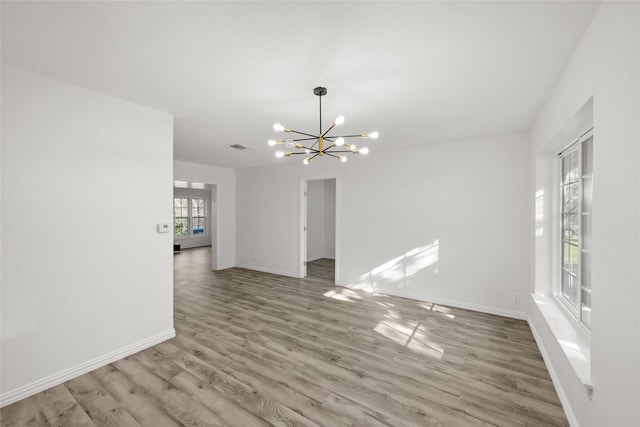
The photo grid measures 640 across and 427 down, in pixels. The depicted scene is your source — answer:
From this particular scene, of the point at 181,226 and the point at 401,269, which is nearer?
the point at 401,269

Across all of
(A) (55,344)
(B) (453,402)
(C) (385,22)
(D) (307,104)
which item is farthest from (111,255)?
(B) (453,402)

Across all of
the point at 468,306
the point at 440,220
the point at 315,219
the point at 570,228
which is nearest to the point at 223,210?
the point at 315,219

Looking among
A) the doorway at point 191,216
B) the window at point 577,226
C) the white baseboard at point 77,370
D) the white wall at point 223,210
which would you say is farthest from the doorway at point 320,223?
the window at point 577,226

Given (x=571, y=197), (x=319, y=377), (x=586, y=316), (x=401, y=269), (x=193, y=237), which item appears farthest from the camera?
(x=193, y=237)

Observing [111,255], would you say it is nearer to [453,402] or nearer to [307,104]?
[307,104]

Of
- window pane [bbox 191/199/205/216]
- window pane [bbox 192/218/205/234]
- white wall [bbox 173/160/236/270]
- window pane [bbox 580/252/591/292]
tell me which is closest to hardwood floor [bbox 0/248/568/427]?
window pane [bbox 580/252/591/292]

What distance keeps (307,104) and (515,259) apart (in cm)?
333

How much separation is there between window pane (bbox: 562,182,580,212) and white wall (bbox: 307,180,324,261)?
18.7ft

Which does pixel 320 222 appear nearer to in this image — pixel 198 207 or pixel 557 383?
pixel 198 207

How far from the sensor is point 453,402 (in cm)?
196

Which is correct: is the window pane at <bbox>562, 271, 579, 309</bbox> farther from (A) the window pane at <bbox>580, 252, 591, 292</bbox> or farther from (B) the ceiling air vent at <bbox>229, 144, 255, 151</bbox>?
(B) the ceiling air vent at <bbox>229, 144, 255, 151</bbox>

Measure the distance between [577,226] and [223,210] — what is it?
618 centimetres

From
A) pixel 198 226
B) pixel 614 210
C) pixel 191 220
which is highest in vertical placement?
pixel 614 210

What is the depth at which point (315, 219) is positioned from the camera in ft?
25.9
